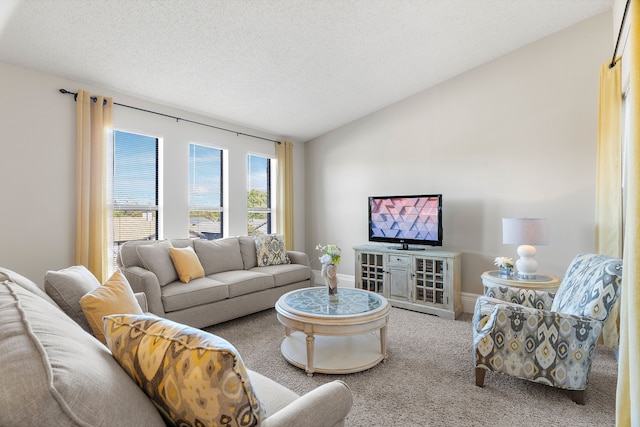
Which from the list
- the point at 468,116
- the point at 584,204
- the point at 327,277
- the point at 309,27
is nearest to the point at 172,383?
the point at 327,277

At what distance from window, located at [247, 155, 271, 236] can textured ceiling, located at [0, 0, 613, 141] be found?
3.68ft

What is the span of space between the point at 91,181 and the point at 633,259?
4095 mm

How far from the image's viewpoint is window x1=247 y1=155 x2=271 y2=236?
5.04 meters

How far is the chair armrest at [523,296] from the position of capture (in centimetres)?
256

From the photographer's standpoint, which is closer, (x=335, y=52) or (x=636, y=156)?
(x=636, y=156)

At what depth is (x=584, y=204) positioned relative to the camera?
329 centimetres

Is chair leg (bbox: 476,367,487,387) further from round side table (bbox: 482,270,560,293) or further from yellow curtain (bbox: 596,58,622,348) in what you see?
yellow curtain (bbox: 596,58,622,348)

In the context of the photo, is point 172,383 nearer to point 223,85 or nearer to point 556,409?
point 556,409

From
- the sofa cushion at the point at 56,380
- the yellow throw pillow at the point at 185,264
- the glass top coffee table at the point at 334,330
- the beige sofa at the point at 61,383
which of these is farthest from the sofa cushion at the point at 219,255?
the sofa cushion at the point at 56,380

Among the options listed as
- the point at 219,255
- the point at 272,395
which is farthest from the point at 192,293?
the point at 272,395

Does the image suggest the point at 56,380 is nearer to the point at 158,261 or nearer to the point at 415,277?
the point at 158,261

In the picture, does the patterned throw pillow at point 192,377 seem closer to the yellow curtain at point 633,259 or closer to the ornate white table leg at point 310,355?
the yellow curtain at point 633,259

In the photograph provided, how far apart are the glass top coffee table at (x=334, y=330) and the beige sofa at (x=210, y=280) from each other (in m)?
0.81

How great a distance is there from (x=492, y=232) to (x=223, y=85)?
3.56m
